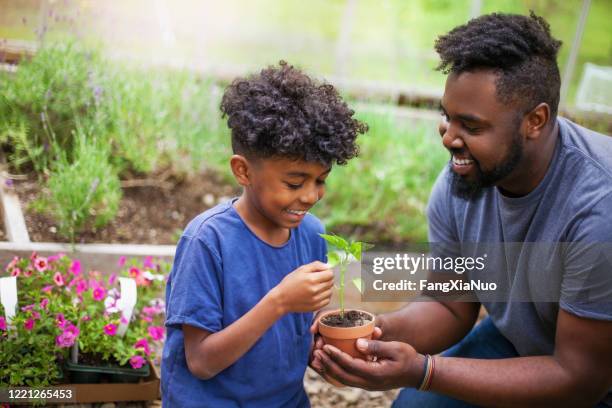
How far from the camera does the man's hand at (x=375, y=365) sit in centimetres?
205

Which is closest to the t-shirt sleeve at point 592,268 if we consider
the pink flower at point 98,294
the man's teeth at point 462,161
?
the man's teeth at point 462,161

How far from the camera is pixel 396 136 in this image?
443 centimetres

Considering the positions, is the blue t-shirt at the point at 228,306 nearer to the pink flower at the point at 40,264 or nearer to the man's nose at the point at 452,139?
the man's nose at the point at 452,139

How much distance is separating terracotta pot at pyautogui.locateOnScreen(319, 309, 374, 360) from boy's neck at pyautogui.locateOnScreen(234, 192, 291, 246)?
31 cm

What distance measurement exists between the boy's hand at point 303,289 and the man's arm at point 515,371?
0.96ft

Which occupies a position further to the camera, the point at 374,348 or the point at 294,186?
the point at 374,348

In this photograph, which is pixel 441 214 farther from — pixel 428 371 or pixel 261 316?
pixel 261 316

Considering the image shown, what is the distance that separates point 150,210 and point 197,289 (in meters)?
1.95

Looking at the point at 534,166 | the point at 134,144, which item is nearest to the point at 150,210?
the point at 134,144

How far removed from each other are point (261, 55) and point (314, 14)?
2.49 metres

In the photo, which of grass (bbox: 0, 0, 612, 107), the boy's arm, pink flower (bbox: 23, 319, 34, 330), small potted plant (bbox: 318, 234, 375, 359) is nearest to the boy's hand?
the boy's arm

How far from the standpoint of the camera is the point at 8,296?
7.95 feet

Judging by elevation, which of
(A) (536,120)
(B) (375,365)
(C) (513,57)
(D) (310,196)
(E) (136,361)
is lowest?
(E) (136,361)

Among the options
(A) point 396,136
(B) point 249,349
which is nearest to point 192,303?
(B) point 249,349
